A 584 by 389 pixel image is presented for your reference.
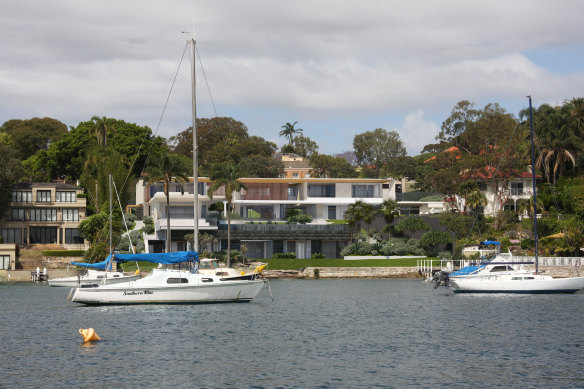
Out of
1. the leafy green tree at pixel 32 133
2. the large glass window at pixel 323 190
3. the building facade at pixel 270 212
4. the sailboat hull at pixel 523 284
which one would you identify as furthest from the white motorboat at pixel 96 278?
the leafy green tree at pixel 32 133

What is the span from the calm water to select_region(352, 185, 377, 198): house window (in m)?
50.6

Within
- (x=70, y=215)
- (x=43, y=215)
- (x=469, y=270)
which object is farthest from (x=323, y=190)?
(x=469, y=270)

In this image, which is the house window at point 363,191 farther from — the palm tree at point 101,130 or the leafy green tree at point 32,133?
the leafy green tree at point 32,133

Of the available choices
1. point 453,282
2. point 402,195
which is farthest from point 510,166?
point 453,282

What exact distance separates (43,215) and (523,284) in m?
72.4

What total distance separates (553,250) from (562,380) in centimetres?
5642

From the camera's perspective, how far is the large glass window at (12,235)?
10731cm

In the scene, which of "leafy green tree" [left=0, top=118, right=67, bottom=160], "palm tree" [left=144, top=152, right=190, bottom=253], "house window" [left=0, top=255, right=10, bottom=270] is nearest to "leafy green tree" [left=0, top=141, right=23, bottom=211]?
"house window" [left=0, top=255, right=10, bottom=270]

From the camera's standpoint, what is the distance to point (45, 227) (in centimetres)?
11006

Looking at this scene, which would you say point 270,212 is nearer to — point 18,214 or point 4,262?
point 18,214

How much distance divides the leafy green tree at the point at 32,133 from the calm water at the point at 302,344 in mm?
85828

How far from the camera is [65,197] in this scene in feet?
364

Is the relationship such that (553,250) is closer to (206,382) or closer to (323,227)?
(323,227)

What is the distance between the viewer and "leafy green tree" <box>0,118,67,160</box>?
141 meters
